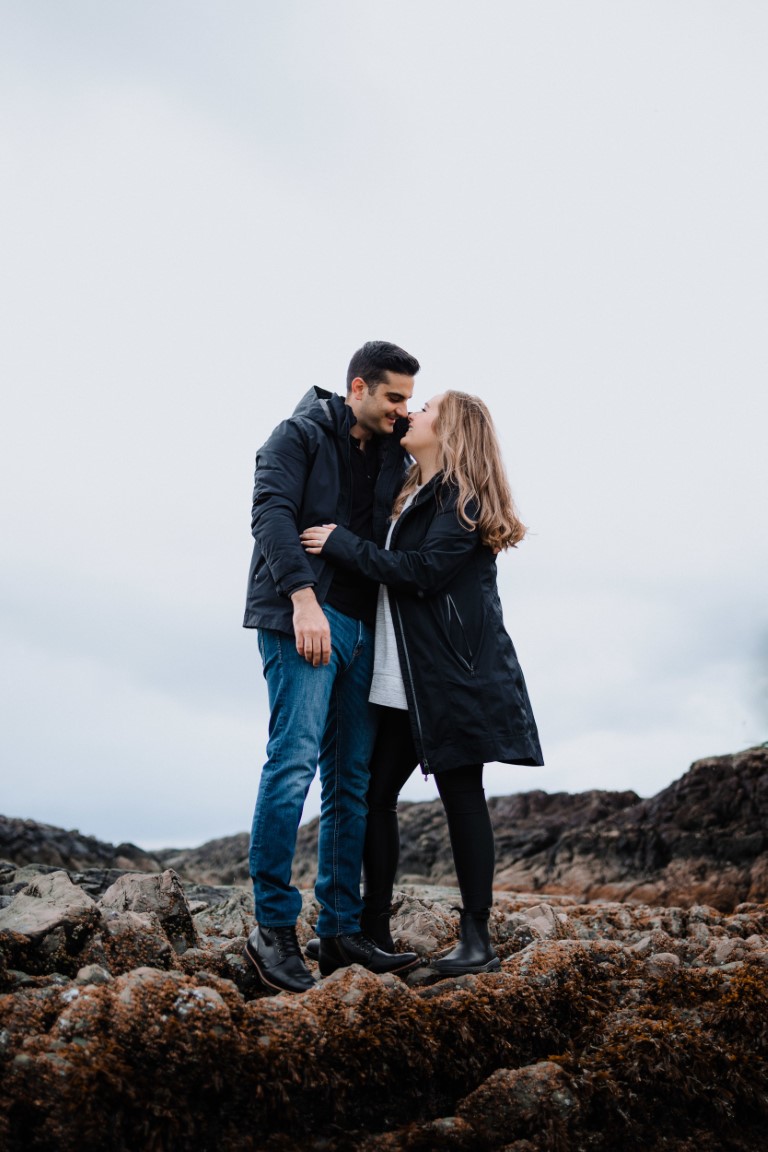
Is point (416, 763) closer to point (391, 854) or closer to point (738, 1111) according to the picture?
point (391, 854)

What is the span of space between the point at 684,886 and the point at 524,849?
2.91 m

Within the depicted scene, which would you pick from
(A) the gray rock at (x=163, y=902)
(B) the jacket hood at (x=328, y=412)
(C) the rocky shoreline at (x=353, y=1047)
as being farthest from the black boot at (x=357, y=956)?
(B) the jacket hood at (x=328, y=412)

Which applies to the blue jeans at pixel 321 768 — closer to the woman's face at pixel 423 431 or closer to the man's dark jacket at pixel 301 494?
the man's dark jacket at pixel 301 494

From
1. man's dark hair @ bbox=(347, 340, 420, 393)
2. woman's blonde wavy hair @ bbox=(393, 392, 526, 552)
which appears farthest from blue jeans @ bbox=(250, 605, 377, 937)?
man's dark hair @ bbox=(347, 340, 420, 393)

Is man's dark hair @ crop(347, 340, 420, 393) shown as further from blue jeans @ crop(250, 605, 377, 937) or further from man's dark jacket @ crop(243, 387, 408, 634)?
blue jeans @ crop(250, 605, 377, 937)

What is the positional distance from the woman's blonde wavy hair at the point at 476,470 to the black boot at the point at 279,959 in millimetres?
2152

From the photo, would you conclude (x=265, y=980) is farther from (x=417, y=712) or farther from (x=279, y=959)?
(x=417, y=712)

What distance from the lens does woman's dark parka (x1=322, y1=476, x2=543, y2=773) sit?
476 centimetres

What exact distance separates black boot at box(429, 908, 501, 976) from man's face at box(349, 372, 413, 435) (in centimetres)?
257

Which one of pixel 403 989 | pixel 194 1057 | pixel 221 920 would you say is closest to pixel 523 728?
pixel 403 989

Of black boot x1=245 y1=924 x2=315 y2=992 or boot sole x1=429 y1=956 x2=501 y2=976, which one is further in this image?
boot sole x1=429 y1=956 x2=501 y2=976

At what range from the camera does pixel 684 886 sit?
1273 cm

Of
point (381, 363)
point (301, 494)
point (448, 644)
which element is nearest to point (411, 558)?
point (448, 644)

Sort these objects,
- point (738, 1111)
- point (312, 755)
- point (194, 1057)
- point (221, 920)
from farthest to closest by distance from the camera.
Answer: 1. point (221, 920)
2. point (312, 755)
3. point (738, 1111)
4. point (194, 1057)
